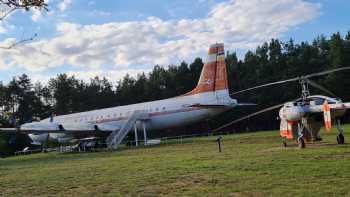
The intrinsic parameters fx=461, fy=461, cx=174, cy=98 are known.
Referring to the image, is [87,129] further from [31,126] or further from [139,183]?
[139,183]

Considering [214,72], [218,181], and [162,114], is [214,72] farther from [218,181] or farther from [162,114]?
[218,181]

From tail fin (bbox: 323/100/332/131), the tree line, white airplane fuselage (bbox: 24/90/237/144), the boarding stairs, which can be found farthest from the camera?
the tree line

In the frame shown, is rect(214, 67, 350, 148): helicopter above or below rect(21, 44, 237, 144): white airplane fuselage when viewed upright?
below

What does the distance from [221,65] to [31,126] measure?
59.6 ft

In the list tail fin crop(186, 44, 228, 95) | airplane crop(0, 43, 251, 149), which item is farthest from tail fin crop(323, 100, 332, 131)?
tail fin crop(186, 44, 228, 95)

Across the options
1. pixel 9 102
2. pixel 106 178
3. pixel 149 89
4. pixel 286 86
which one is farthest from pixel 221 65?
pixel 9 102

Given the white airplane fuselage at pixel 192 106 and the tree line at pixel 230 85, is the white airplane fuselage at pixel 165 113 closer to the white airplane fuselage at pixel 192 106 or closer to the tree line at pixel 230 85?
the white airplane fuselage at pixel 192 106

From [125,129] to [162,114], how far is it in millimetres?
3550

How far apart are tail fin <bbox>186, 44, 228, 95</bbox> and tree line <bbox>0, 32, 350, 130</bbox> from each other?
31987mm

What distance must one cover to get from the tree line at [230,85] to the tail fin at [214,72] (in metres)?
32.0

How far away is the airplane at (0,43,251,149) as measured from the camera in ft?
129

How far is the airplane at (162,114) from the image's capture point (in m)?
39.3

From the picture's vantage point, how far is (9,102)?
84625 mm

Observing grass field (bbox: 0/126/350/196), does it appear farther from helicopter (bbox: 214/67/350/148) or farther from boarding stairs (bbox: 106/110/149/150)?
boarding stairs (bbox: 106/110/149/150)
